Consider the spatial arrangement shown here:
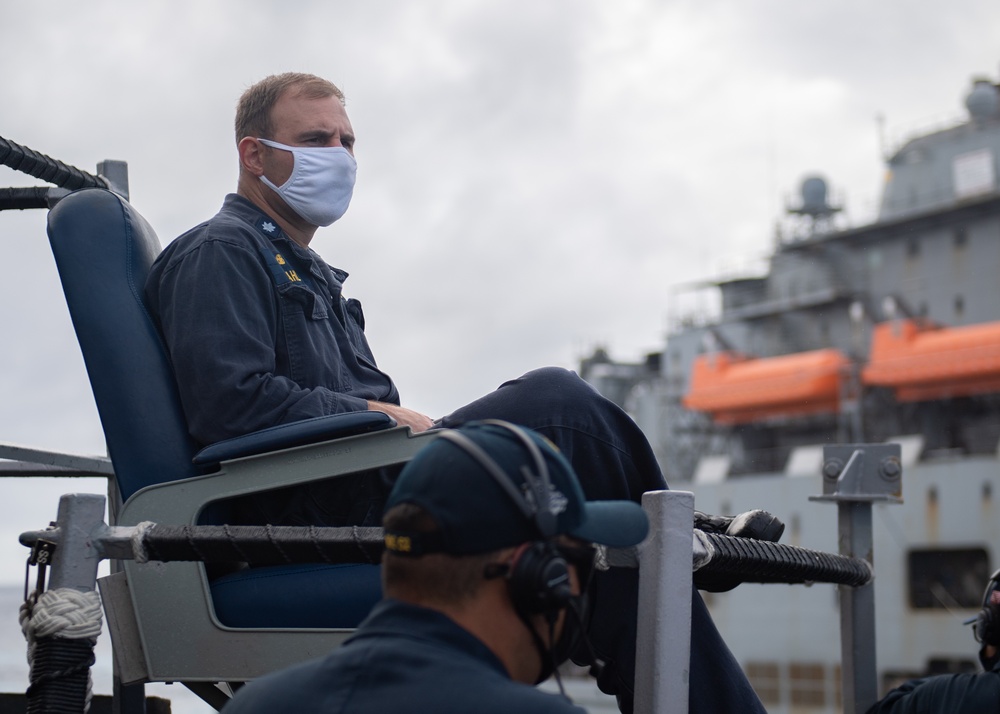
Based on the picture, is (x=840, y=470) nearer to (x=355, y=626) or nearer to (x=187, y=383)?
(x=355, y=626)

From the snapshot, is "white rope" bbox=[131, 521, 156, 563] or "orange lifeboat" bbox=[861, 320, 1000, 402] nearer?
"white rope" bbox=[131, 521, 156, 563]

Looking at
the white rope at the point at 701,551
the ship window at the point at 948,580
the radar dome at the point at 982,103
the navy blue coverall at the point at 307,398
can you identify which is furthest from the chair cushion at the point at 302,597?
the radar dome at the point at 982,103

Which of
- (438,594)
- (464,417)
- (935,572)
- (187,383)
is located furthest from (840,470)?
(935,572)

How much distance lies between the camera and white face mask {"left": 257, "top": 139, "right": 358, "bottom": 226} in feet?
7.22

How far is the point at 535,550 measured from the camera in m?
1.06

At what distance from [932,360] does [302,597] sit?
54.6 feet

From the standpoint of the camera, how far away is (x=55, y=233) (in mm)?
1874

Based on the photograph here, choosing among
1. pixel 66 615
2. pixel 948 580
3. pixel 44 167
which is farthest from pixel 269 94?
pixel 948 580

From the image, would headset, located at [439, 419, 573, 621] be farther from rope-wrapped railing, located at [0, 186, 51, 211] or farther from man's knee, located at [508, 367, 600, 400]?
rope-wrapped railing, located at [0, 186, 51, 211]

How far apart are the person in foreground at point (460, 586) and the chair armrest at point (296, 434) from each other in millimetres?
603

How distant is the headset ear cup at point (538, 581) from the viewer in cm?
104

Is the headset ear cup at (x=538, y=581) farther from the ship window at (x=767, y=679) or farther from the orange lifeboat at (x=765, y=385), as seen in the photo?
the orange lifeboat at (x=765, y=385)

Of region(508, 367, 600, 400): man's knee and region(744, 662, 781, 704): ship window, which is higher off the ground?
region(508, 367, 600, 400): man's knee

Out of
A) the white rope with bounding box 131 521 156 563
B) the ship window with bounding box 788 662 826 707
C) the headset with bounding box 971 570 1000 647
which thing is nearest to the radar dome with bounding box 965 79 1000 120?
the ship window with bounding box 788 662 826 707
